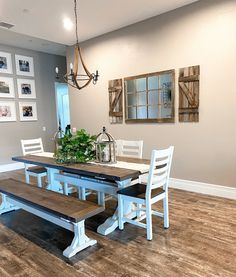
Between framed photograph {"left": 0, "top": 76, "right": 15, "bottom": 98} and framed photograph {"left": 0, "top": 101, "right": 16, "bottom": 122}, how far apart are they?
18 centimetres

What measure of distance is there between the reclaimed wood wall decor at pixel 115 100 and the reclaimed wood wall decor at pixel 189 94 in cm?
129

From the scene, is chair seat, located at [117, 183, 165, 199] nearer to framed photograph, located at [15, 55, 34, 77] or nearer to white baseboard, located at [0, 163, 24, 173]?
white baseboard, located at [0, 163, 24, 173]

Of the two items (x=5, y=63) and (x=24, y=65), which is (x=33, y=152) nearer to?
(x=5, y=63)

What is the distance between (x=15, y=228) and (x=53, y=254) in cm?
84

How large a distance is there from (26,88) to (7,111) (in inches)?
31.9

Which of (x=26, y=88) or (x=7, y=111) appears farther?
(x=26, y=88)

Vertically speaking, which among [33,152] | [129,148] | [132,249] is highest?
[129,148]

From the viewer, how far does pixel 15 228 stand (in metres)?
2.77

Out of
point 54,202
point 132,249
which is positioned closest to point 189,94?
point 132,249

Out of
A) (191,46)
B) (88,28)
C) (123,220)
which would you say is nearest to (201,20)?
(191,46)

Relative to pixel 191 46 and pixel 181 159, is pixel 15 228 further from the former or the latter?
pixel 191 46

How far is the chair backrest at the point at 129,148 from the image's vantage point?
11.0 feet

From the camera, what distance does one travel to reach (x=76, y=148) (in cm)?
293

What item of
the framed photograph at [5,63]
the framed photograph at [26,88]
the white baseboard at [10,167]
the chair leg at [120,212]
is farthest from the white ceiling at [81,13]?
the white baseboard at [10,167]
